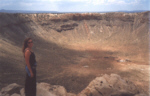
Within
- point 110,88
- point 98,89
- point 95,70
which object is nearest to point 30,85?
point 98,89

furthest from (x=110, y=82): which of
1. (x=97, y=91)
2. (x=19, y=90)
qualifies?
(x=19, y=90)

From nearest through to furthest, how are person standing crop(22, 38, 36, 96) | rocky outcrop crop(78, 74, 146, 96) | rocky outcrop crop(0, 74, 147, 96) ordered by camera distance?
person standing crop(22, 38, 36, 96)
rocky outcrop crop(0, 74, 147, 96)
rocky outcrop crop(78, 74, 146, 96)

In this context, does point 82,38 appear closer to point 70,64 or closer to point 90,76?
point 70,64

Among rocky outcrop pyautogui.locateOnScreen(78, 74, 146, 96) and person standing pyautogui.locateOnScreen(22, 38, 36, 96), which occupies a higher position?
person standing pyautogui.locateOnScreen(22, 38, 36, 96)

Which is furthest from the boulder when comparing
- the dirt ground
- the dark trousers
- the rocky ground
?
the rocky ground

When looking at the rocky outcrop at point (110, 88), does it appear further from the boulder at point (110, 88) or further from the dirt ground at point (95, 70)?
the dirt ground at point (95, 70)

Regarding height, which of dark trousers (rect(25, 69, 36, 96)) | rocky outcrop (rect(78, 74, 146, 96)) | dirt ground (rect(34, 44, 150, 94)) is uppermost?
dark trousers (rect(25, 69, 36, 96))

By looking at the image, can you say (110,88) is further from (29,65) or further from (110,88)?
(29,65)

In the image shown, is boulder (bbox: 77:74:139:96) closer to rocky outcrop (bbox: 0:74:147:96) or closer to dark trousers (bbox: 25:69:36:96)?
rocky outcrop (bbox: 0:74:147:96)

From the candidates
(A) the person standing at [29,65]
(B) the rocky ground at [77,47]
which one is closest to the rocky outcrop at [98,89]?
(A) the person standing at [29,65]
